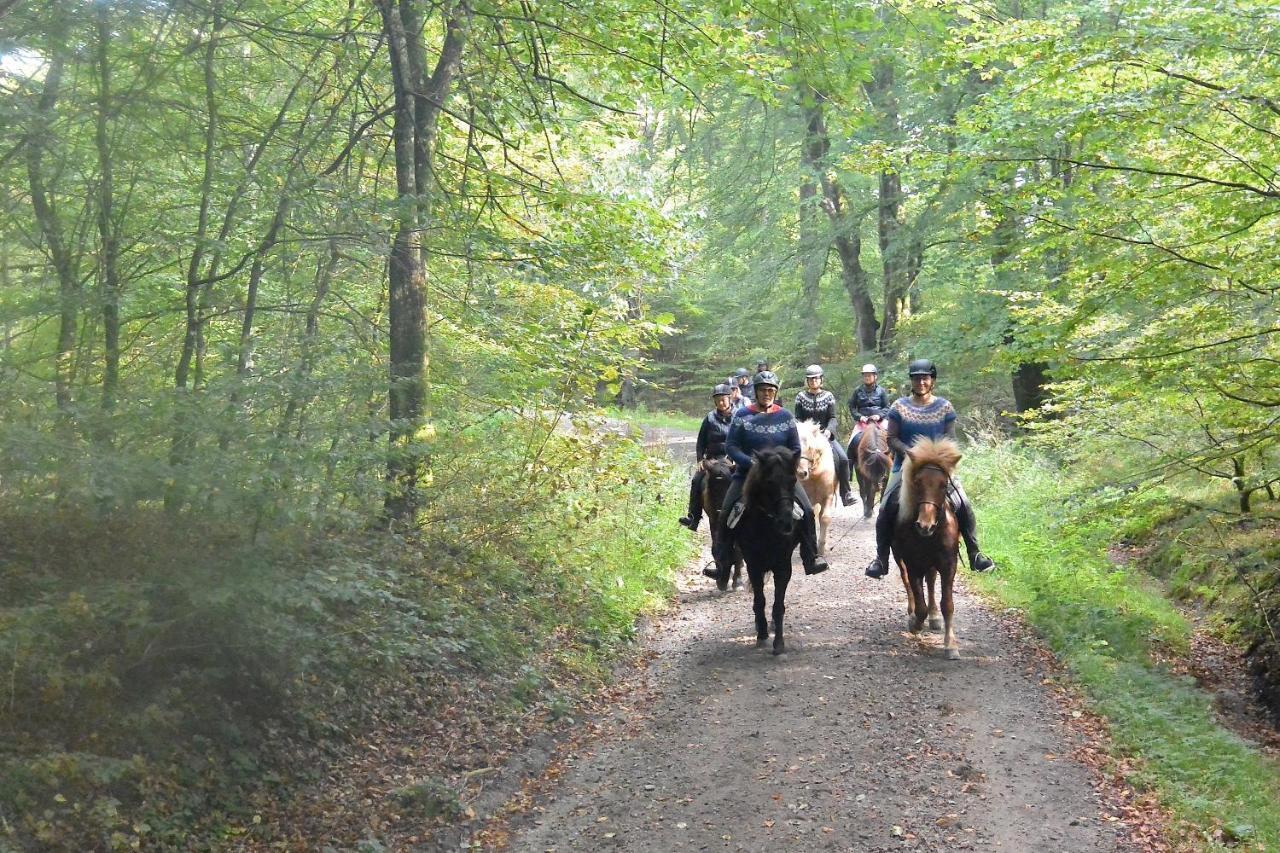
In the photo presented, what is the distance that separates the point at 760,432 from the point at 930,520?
1959mm

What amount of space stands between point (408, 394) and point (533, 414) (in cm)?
246

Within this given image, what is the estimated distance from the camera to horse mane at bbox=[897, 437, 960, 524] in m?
9.01

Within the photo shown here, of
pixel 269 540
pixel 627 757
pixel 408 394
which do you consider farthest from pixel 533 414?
pixel 269 540

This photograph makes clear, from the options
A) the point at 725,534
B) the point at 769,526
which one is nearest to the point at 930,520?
the point at 769,526

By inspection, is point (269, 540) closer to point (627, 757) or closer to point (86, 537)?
point (86, 537)

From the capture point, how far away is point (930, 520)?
8.77 m

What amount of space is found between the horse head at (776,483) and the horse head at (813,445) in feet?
12.0

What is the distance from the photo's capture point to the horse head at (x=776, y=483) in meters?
9.09

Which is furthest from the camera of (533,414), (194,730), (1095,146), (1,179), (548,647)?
(533,414)

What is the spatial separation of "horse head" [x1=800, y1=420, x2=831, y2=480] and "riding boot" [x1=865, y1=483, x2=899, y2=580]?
3.15m

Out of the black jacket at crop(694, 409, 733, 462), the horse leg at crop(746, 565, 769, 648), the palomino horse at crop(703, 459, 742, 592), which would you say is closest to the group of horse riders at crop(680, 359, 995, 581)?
the horse leg at crop(746, 565, 769, 648)

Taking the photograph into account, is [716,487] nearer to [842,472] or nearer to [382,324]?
[842,472]

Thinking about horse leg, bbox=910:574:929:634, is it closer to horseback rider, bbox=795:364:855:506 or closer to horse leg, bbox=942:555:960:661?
horse leg, bbox=942:555:960:661

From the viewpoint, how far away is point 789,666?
897 centimetres
